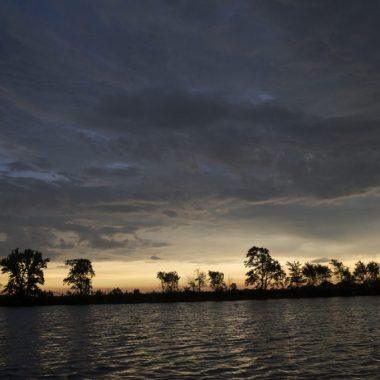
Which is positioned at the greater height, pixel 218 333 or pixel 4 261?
pixel 4 261

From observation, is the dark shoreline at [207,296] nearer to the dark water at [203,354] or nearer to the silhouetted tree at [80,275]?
the silhouetted tree at [80,275]

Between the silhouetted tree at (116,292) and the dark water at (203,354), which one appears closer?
the dark water at (203,354)

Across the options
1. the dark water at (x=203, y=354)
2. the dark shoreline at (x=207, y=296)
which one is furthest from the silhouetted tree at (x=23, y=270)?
the dark water at (x=203, y=354)

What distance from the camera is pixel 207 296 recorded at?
18850 cm

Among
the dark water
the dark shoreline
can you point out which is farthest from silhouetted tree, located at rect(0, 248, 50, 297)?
the dark water

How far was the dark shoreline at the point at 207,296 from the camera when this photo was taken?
174250 mm

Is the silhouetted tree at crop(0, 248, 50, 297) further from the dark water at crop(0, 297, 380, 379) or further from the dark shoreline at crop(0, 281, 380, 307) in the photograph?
the dark water at crop(0, 297, 380, 379)

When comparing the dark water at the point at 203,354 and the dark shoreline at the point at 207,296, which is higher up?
the dark shoreline at the point at 207,296

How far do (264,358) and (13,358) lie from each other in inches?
827

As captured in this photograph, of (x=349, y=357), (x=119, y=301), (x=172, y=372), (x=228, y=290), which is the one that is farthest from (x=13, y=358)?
(x=228, y=290)

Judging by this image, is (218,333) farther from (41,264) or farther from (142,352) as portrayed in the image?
(41,264)

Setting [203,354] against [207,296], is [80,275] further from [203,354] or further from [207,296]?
[203,354]

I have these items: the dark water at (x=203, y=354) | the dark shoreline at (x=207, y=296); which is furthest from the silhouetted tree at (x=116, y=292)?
the dark water at (x=203, y=354)

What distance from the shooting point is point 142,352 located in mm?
38188
